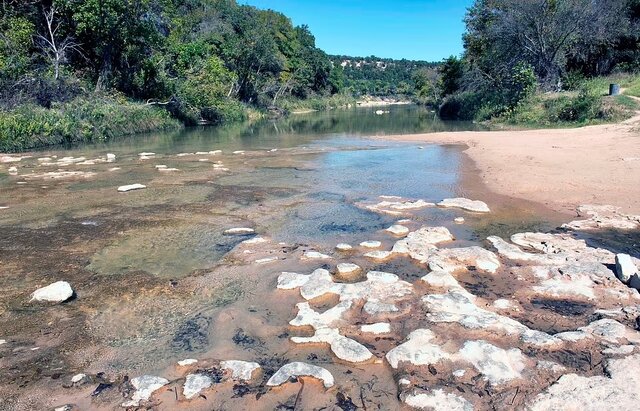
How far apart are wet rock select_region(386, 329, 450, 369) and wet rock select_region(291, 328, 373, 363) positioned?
20cm

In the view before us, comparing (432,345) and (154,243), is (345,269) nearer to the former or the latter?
(432,345)

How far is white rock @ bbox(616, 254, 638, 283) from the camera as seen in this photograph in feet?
15.9

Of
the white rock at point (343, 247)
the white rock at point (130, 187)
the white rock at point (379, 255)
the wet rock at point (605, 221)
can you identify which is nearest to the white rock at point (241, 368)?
the white rock at point (379, 255)

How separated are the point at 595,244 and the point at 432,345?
3644mm

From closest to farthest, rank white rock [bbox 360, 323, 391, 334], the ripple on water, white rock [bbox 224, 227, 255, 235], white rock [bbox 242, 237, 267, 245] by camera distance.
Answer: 1. white rock [bbox 360, 323, 391, 334]
2. the ripple on water
3. white rock [bbox 242, 237, 267, 245]
4. white rock [bbox 224, 227, 255, 235]

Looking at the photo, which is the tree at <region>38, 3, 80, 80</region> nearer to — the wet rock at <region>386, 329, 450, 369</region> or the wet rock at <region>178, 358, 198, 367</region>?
the wet rock at <region>178, 358, 198, 367</region>

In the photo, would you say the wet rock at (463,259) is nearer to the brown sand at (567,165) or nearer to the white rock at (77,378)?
the brown sand at (567,165)

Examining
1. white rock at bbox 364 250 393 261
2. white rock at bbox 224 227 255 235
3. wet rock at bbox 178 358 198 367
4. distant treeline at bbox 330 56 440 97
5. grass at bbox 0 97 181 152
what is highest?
distant treeline at bbox 330 56 440 97

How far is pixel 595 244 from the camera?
20.1ft

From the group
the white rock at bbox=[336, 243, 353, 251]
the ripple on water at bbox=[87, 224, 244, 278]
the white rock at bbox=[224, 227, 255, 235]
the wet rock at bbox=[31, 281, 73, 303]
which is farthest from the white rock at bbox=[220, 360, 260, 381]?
the white rock at bbox=[224, 227, 255, 235]

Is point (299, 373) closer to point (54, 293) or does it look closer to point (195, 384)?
point (195, 384)

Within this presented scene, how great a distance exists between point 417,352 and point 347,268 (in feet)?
6.12

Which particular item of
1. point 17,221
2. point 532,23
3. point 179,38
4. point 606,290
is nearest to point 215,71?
point 179,38

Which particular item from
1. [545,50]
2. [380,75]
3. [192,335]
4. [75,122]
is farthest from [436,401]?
[380,75]
